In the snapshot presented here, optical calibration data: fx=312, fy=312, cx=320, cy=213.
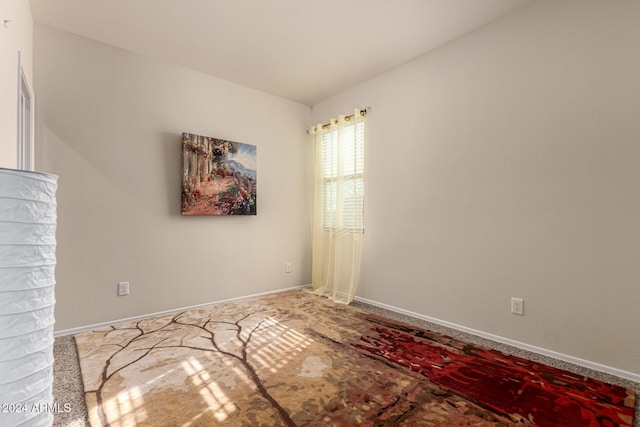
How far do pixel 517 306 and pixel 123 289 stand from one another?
3378mm

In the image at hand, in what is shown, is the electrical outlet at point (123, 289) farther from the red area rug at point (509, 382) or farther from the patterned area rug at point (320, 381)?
the red area rug at point (509, 382)

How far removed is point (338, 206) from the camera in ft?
12.5

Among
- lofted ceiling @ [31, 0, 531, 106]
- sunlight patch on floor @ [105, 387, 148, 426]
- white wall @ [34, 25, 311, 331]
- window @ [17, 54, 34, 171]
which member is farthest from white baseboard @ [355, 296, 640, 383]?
window @ [17, 54, 34, 171]

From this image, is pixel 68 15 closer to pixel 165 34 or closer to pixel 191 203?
pixel 165 34

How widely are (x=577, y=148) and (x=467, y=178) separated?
2.52 feet

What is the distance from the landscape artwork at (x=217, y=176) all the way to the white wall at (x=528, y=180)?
5.35 feet

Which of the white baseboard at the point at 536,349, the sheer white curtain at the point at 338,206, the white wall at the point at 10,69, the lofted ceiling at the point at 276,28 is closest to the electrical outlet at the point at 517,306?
the white baseboard at the point at 536,349

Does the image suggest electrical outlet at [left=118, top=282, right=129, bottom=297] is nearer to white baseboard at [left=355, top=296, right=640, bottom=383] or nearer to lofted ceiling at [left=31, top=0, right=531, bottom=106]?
lofted ceiling at [left=31, top=0, right=531, bottom=106]

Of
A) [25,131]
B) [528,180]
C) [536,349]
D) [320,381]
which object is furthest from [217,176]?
[536,349]

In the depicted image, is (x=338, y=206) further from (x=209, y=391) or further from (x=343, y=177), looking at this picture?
(x=209, y=391)

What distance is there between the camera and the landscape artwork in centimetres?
324

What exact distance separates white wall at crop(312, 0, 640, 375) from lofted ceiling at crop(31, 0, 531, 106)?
0.29m

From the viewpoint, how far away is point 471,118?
106 inches

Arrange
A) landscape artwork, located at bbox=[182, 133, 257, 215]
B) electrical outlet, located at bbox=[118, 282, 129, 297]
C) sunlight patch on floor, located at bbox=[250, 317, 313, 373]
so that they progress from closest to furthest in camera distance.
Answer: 1. sunlight patch on floor, located at bbox=[250, 317, 313, 373]
2. electrical outlet, located at bbox=[118, 282, 129, 297]
3. landscape artwork, located at bbox=[182, 133, 257, 215]
